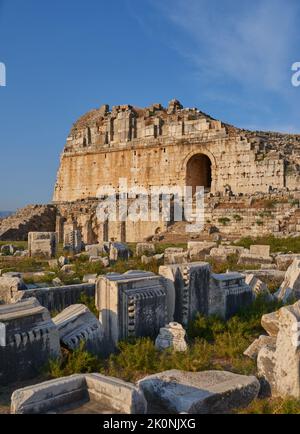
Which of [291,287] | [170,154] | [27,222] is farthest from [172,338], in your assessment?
[170,154]

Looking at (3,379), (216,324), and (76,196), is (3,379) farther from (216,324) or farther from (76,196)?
(76,196)

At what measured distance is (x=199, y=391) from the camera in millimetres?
3984

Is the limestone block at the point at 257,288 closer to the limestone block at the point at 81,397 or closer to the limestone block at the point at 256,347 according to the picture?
the limestone block at the point at 256,347

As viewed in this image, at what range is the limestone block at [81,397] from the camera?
3459 millimetres

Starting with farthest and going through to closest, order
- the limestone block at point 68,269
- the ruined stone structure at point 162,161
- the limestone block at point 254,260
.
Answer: the ruined stone structure at point 162,161
the limestone block at point 254,260
the limestone block at point 68,269

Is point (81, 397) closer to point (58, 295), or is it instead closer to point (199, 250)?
point (58, 295)

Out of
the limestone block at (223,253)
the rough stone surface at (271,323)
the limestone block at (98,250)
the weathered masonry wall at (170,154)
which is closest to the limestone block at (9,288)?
the rough stone surface at (271,323)

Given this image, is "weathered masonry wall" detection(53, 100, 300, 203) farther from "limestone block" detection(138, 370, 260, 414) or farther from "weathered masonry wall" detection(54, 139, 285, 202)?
"limestone block" detection(138, 370, 260, 414)

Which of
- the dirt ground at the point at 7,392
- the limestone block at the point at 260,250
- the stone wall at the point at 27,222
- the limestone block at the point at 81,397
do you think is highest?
the stone wall at the point at 27,222

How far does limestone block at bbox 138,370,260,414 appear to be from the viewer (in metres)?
3.81

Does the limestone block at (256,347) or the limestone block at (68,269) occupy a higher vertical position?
the limestone block at (68,269)

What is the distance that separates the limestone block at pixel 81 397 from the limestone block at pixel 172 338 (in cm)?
187

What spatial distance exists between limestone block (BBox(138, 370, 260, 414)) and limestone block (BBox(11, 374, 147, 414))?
0.40 metres
